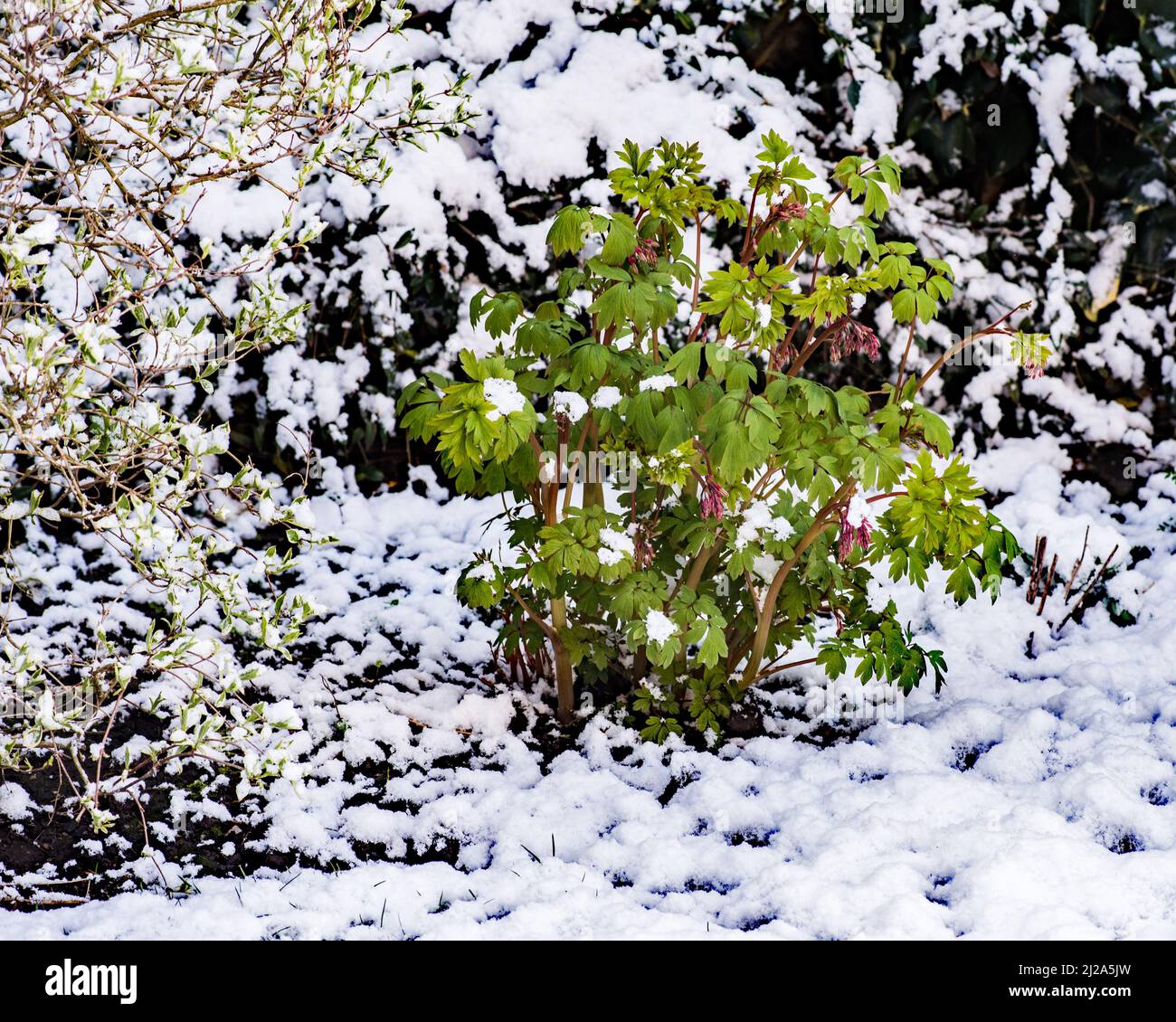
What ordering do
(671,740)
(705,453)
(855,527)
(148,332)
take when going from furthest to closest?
1. (671,740)
2. (705,453)
3. (855,527)
4. (148,332)

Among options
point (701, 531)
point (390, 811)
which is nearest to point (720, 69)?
point (701, 531)

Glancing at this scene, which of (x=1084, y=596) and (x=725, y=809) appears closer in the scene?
(x=725, y=809)

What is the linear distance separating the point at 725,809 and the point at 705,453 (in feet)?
2.58

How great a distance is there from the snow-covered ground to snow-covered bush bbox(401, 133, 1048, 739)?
0.24m

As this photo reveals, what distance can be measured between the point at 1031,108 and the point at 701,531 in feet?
8.53

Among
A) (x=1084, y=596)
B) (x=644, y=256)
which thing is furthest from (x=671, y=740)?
(x=1084, y=596)

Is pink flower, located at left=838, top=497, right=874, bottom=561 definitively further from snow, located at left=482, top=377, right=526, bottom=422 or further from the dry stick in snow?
the dry stick in snow

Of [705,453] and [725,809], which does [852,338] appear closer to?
[705,453]

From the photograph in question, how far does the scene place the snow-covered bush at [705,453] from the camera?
2201mm

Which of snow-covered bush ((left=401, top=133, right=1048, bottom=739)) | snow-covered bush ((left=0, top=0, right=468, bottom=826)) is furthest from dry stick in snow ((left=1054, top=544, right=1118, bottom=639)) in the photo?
snow-covered bush ((left=0, top=0, right=468, bottom=826))

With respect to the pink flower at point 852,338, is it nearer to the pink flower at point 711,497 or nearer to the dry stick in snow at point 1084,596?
the pink flower at point 711,497

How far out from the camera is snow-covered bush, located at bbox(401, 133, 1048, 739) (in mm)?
2201

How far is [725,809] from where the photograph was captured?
7.82ft

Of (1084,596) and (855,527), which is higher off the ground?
(855,527)
